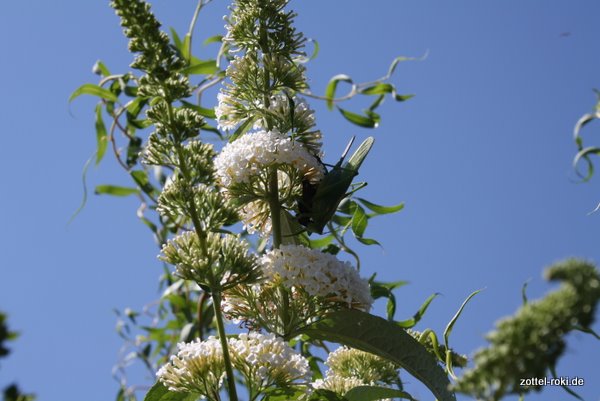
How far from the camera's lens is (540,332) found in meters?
0.44

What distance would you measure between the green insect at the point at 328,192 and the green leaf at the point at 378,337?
0.55 ft

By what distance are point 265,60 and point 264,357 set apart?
0.52m

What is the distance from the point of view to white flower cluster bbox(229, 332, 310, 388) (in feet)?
3.86

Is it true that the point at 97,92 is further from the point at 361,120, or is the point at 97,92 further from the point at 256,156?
the point at 256,156

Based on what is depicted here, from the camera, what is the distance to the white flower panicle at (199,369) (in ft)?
3.78

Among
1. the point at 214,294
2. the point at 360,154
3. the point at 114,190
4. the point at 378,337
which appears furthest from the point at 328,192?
the point at 114,190

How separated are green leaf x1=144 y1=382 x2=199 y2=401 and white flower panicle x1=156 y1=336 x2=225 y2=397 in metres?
0.08

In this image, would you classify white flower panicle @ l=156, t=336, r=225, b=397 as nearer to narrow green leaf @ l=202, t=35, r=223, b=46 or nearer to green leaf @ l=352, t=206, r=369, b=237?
green leaf @ l=352, t=206, r=369, b=237

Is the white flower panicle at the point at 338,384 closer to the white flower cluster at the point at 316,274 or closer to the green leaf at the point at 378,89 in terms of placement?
the white flower cluster at the point at 316,274

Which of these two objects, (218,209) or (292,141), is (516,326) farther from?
(292,141)

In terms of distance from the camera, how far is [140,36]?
3.52 feet

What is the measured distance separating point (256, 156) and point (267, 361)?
1.08 ft

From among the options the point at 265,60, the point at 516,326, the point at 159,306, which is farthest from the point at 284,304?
the point at 159,306

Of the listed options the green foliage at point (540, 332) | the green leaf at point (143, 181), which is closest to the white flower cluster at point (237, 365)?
the green foliage at point (540, 332)
